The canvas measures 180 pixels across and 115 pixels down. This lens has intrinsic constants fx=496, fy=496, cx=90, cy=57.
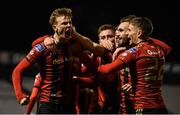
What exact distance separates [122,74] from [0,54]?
526 centimetres

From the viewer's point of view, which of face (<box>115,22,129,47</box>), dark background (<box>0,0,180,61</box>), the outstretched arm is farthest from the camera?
dark background (<box>0,0,180,61</box>)

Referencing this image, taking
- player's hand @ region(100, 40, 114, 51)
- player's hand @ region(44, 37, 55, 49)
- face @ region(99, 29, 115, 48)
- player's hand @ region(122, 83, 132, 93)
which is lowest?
player's hand @ region(122, 83, 132, 93)

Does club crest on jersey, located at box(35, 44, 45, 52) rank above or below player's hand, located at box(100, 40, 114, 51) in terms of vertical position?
below

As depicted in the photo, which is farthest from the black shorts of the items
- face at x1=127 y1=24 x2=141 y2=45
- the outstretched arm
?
face at x1=127 y1=24 x2=141 y2=45

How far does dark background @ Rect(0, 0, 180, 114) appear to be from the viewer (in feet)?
33.6

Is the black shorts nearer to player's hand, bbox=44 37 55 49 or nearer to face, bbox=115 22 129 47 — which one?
player's hand, bbox=44 37 55 49

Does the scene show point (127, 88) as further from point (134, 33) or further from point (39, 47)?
point (39, 47)

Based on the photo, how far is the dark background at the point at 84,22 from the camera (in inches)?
403

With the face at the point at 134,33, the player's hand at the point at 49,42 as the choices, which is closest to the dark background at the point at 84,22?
the player's hand at the point at 49,42

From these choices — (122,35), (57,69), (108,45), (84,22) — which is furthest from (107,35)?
(84,22)

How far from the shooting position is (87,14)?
35.3ft

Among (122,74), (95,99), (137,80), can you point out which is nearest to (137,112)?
(137,80)

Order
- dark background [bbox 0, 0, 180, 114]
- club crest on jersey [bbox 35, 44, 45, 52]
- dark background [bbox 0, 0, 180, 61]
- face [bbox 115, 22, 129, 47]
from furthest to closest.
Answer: dark background [bbox 0, 0, 180, 61] → dark background [bbox 0, 0, 180, 114] → face [bbox 115, 22, 129, 47] → club crest on jersey [bbox 35, 44, 45, 52]

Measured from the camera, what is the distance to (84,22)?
10641 millimetres
